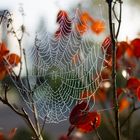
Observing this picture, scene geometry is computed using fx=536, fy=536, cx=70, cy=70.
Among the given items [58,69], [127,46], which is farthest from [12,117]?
[127,46]

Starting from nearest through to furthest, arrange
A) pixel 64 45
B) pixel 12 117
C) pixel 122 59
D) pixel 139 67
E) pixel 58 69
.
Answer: pixel 122 59, pixel 139 67, pixel 64 45, pixel 58 69, pixel 12 117

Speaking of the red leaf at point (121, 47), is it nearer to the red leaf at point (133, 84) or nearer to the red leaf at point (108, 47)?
the red leaf at point (133, 84)

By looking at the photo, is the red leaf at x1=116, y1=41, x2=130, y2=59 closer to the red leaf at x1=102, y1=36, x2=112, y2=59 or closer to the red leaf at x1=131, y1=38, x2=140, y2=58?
the red leaf at x1=131, y1=38, x2=140, y2=58

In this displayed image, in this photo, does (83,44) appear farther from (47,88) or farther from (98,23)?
(98,23)

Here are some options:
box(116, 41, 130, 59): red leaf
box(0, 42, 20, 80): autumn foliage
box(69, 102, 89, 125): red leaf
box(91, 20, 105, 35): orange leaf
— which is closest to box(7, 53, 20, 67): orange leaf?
box(0, 42, 20, 80): autumn foliage

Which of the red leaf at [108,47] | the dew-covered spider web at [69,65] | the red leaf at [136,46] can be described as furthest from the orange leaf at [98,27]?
the red leaf at [108,47]

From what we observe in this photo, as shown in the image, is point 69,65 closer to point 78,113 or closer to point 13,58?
point 13,58
